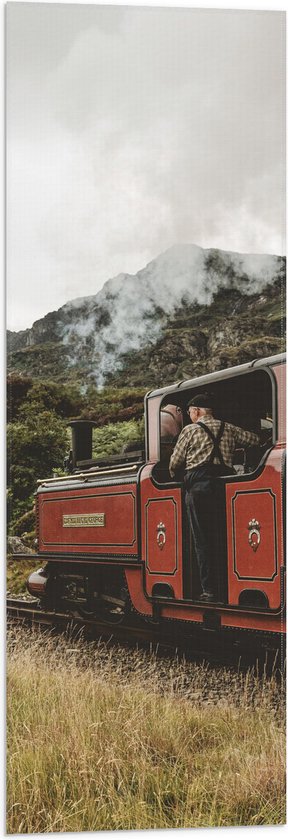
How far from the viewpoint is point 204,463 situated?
4.32 m

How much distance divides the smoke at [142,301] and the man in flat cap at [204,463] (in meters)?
0.48

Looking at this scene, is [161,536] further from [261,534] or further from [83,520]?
[261,534]

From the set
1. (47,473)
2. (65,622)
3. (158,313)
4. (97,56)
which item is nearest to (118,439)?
(47,473)

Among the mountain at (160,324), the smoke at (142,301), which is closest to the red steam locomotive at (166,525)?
the mountain at (160,324)

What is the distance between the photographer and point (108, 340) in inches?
172

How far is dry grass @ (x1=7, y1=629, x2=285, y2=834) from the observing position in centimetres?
388

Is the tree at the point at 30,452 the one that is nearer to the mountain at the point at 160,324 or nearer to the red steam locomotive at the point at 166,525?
the red steam locomotive at the point at 166,525

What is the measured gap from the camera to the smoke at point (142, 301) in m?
4.37

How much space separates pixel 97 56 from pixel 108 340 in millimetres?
1530

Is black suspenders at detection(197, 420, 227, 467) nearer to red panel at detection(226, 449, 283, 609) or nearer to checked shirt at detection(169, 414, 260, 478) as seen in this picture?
checked shirt at detection(169, 414, 260, 478)

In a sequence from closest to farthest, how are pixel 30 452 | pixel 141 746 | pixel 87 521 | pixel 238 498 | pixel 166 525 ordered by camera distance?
pixel 141 746 → pixel 238 498 → pixel 30 452 → pixel 166 525 → pixel 87 521

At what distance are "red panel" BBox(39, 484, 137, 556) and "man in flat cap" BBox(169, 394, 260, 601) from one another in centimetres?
39

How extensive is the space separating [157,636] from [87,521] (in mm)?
754

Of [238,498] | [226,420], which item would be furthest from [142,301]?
[238,498]
